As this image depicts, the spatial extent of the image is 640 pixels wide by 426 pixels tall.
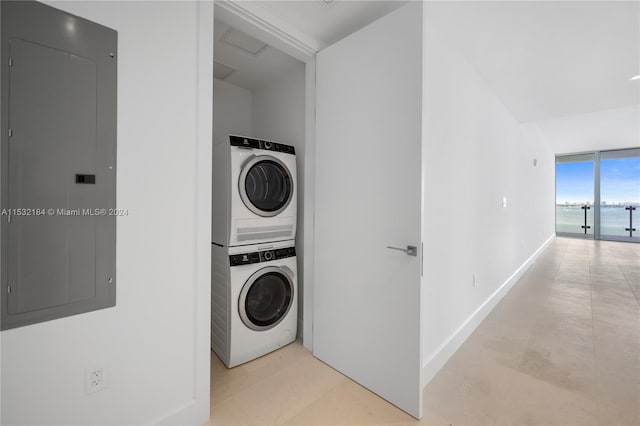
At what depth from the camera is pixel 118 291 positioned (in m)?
1.22

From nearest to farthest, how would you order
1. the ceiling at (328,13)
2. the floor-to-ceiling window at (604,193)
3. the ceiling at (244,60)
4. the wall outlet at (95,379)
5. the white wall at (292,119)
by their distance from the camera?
the wall outlet at (95,379)
the ceiling at (328,13)
the ceiling at (244,60)
the white wall at (292,119)
the floor-to-ceiling window at (604,193)

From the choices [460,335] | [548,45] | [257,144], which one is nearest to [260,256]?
[257,144]

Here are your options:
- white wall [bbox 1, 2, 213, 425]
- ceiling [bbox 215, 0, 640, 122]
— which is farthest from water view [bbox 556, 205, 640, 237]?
white wall [bbox 1, 2, 213, 425]

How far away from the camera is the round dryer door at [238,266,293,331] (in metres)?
2.10

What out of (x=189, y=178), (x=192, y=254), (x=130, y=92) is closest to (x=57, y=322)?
(x=192, y=254)

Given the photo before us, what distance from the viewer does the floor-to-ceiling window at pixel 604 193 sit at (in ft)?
24.4

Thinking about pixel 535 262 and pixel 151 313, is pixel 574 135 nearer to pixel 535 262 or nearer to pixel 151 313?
pixel 535 262

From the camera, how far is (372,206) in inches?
70.4

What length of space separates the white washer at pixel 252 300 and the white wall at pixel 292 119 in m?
0.15

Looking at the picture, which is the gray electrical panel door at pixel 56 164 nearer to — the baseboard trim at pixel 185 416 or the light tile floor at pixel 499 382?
the baseboard trim at pixel 185 416

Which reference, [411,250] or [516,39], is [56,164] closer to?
[411,250]

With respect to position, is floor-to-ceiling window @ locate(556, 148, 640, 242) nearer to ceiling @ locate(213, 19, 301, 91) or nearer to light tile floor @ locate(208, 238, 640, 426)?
light tile floor @ locate(208, 238, 640, 426)

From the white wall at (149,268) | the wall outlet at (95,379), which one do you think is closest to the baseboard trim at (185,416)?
the white wall at (149,268)

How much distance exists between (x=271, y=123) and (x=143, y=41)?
5.44 ft
